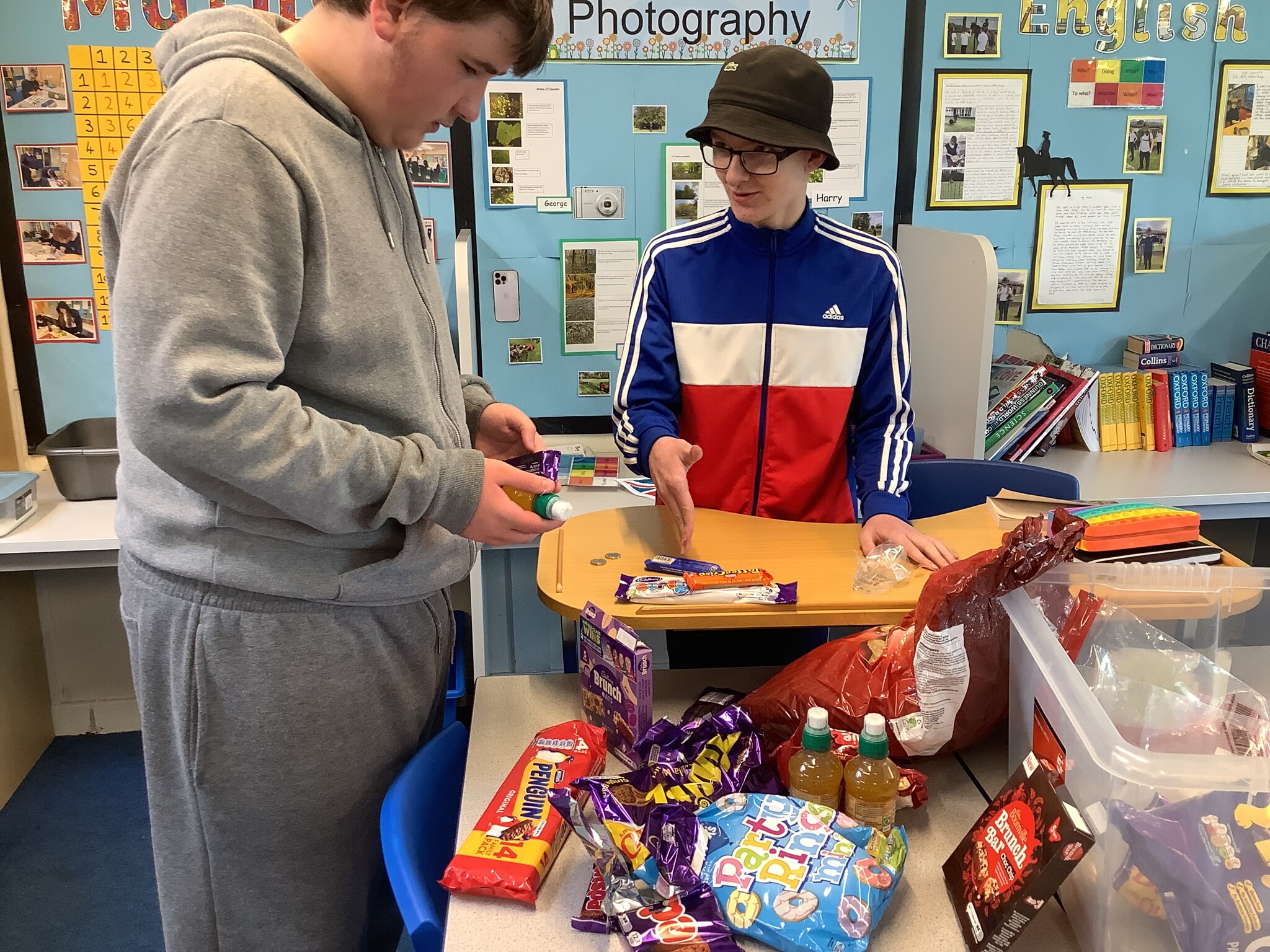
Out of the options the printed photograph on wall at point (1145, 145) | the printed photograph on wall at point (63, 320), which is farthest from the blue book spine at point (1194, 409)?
the printed photograph on wall at point (63, 320)

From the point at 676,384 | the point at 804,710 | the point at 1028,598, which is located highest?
the point at 676,384

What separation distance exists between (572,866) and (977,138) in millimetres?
2570

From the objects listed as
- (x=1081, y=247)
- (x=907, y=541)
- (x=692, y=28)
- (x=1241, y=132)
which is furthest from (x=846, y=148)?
(x=907, y=541)

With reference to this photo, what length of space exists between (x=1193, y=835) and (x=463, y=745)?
842mm

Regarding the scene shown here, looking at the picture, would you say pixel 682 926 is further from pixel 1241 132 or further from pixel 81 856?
pixel 1241 132

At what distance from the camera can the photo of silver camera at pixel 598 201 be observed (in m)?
2.85

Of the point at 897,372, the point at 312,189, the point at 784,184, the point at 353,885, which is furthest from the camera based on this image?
the point at 897,372

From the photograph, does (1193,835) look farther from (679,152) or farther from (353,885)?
(679,152)

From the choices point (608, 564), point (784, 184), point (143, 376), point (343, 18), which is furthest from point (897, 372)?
point (143, 376)

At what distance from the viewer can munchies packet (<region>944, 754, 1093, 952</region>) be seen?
854 mm

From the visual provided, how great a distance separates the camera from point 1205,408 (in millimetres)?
3014

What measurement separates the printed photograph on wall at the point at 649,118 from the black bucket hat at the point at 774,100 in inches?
48.3

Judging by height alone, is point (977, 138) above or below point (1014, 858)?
above

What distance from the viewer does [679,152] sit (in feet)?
9.32
